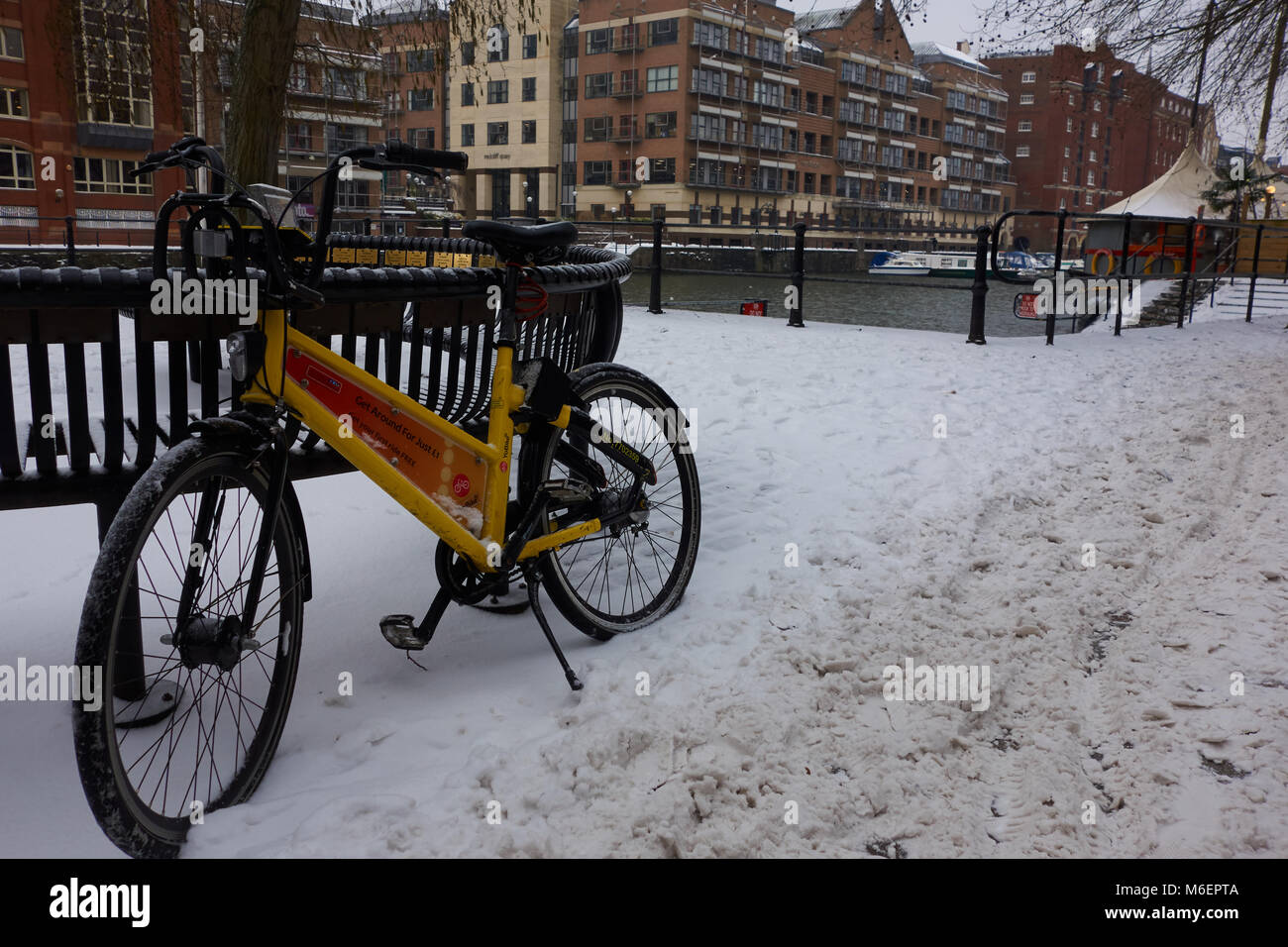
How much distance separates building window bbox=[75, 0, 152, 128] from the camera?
352 inches

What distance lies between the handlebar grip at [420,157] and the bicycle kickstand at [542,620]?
119 cm

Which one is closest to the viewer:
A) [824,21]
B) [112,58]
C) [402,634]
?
[402,634]

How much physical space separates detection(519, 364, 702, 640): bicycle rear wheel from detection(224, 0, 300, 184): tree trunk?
5150 millimetres

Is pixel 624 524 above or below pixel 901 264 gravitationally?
below

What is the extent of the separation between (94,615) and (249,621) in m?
0.47

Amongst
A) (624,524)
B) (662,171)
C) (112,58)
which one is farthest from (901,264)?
(624,524)

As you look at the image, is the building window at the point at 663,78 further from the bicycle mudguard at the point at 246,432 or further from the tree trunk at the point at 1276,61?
the bicycle mudguard at the point at 246,432

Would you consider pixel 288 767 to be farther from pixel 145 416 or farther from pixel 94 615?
pixel 145 416

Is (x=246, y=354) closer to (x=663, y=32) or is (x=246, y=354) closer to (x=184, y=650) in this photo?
(x=184, y=650)

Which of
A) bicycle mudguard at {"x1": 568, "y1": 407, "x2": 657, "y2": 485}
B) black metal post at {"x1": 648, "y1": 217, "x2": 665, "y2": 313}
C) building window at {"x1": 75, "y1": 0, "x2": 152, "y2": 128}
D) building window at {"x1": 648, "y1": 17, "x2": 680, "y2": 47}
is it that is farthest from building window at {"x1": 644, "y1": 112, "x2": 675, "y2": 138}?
bicycle mudguard at {"x1": 568, "y1": 407, "x2": 657, "y2": 485}

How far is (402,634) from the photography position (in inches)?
113

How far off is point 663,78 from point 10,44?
109 ft

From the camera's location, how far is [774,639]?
137 inches

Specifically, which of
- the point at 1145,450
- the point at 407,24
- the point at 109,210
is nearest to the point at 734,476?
the point at 1145,450
